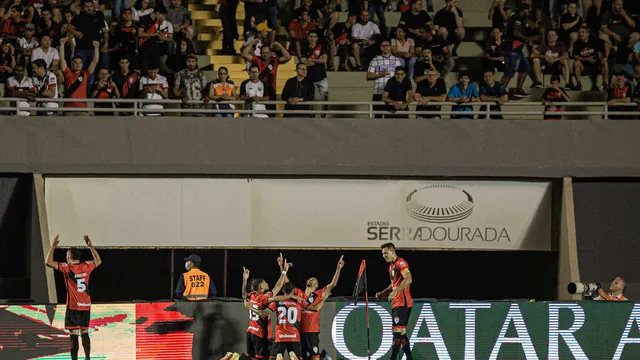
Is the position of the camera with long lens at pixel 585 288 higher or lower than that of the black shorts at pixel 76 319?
higher

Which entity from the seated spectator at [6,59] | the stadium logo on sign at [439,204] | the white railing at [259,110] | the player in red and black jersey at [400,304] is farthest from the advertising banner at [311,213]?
the player in red and black jersey at [400,304]

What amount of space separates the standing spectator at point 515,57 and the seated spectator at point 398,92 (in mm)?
2341

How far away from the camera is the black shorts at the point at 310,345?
1589cm

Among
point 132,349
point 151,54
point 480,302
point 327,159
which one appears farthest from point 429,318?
point 151,54

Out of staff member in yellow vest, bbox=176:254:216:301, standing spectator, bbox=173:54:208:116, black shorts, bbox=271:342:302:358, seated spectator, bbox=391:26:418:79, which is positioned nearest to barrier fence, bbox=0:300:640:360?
black shorts, bbox=271:342:302:358

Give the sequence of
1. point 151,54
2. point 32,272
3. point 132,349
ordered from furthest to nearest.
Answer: point 151,54, point 32,272, point 132,349

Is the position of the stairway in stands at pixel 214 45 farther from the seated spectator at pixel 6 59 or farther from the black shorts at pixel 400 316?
the black shorts at pixel 400 316

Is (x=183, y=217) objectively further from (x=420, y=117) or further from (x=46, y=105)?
(x=420, y=117)

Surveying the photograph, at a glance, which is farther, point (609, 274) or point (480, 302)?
point (609, 274)

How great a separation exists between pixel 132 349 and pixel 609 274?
9.35 metres

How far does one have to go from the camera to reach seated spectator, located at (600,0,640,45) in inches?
902

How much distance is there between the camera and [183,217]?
68.9 feet

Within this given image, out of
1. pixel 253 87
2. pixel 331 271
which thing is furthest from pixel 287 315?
pixel 331 271

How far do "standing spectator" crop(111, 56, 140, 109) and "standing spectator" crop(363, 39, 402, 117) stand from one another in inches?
171
